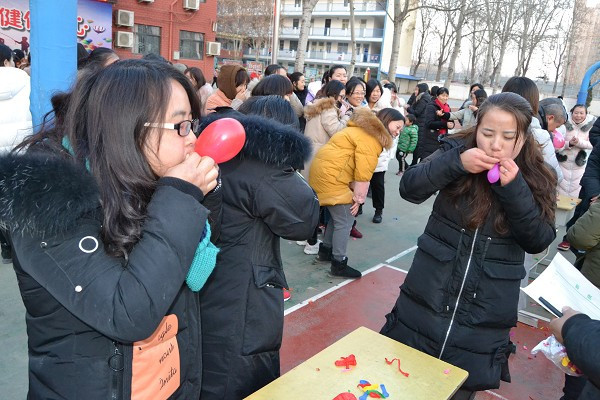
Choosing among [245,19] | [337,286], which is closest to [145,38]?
[337,286]

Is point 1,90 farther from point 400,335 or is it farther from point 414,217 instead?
point 414,217

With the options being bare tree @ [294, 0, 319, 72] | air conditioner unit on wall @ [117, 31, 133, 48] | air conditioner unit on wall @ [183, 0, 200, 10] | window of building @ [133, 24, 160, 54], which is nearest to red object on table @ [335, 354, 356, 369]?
bare tree @ [294, 0, 319, 72]

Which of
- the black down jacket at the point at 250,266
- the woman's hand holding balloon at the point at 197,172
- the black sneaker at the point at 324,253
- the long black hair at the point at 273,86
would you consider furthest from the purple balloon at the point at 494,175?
the black sneaker at the point at 324,253

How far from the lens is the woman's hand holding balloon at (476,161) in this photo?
2.01 m

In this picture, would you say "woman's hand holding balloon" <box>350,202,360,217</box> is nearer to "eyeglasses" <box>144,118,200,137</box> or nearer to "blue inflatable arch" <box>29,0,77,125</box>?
"blue inflatable arch" <box>29,0,77,125</box>

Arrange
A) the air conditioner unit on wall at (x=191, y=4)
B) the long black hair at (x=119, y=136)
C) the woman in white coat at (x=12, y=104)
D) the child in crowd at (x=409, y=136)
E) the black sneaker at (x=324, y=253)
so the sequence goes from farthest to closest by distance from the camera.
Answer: the air conditioner unit on wall at (x=191, y=4)
the child in crowd at (x=409, y=136)
the black sneaker at (x=324, y=253)
the woman in white coat at (x=12, y=104)
the long black hair at (x=119, y=136)

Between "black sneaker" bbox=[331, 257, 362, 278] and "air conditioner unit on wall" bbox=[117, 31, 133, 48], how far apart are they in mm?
18105

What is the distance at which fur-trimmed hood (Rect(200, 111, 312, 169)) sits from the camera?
73.0 inches

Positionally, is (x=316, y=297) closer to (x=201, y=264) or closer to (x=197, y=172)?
(x=201, y=264)

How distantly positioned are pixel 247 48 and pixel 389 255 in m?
51.0

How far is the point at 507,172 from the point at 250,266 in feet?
3.71

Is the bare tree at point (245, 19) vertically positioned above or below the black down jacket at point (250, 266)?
above

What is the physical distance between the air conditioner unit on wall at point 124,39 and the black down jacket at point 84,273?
2051 cm

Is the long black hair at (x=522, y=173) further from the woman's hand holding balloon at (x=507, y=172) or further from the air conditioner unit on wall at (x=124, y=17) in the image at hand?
the air conditioner unit on wall at (x=124, y=17)
